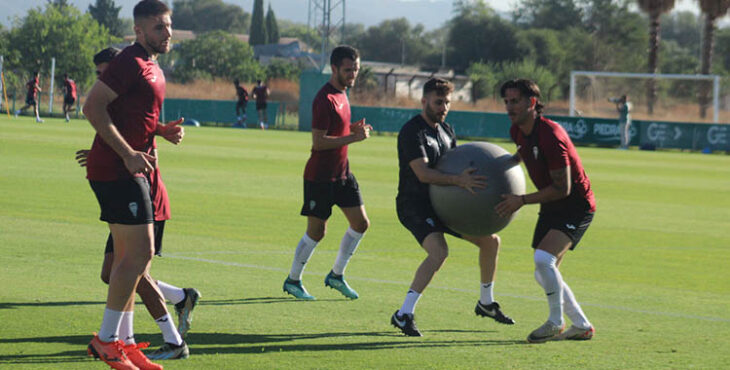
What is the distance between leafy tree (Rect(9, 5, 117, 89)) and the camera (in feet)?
221

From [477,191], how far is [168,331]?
7.76ft

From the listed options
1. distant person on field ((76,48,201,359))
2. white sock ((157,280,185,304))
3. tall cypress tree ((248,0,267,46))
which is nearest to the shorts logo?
distant person on field ((76,48,201,359))

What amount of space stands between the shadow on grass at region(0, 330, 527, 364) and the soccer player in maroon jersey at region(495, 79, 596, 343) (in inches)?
16.7

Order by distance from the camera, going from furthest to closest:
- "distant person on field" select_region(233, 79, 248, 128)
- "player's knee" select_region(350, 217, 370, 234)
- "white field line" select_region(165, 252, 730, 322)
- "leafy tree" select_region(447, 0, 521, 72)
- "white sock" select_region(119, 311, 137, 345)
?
"leafy tree" select_region(447, 0, 521, 72) → "distant person on field" select_region(233, 79, 248, 128) → "player's knee" select_region(350, 217, 370, 234) → "white field line" select_region(165, 252, 730, 322) → "white sock" select_region(119, 311, 137, 345)

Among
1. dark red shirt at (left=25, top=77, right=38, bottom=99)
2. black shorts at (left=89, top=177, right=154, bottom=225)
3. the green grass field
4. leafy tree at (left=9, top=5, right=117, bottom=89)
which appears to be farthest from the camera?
leafy tree at (left=9, top=5, right=117, bottom=89)

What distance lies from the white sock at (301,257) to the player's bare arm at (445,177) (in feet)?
5.75

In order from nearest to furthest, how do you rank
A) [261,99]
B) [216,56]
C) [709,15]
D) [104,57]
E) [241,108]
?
[104,57] → [261,99] → [241,108] → [709,15] → [216,56]

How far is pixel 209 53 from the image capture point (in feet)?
300

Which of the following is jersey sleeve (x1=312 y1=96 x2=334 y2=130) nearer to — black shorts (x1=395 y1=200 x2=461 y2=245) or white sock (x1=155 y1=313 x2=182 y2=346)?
black shorts (x1=395 y1=200 x2=461 y2=245)

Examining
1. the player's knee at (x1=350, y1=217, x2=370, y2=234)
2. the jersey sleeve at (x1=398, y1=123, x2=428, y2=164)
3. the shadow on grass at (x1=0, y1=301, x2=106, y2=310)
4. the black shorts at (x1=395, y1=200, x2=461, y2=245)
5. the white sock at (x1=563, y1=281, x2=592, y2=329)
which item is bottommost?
the shadow on grass at (x1=0, y1=301, x2=106, y2=310)

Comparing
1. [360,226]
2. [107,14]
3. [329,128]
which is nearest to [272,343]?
[360,226]

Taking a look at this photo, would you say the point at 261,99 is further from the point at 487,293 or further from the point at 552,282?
the point at 552,282

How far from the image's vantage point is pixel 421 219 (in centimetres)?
832

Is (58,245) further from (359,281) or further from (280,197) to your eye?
(280,197)
